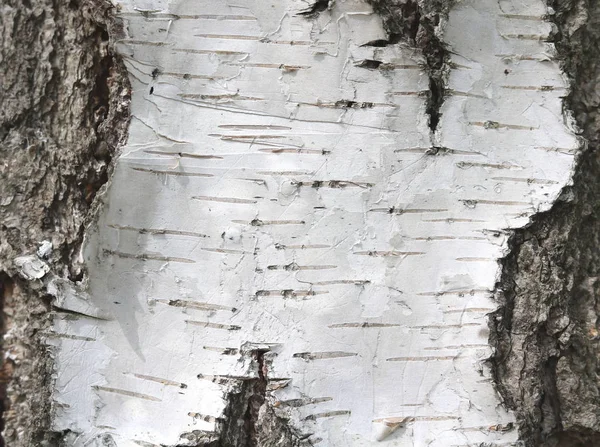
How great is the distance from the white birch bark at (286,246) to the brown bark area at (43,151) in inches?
3.0

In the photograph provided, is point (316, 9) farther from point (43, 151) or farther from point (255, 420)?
point (255, 420)

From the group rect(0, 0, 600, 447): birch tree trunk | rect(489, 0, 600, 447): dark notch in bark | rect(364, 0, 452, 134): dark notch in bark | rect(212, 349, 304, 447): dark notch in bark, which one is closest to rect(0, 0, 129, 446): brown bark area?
rect(0, 0, 600, 447): birch tree trunk

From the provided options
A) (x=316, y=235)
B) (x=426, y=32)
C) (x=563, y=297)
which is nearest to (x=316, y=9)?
(x=426, y=32)

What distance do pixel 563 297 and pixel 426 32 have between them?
62 centimetres

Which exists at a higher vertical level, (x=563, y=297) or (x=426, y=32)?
(x=426, y=32)

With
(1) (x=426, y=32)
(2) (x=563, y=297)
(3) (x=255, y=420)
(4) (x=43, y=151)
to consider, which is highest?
(1) (x=426, y=32)

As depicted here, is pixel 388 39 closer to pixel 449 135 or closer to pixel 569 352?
pixel 449 135

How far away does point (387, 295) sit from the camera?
1135 mm

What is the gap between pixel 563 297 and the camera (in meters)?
1.17

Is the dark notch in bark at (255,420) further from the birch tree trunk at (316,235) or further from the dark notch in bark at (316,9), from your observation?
the dark notch in bark at (316,9)

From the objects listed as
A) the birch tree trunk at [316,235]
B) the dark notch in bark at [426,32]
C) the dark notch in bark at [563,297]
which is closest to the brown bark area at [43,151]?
the birch tree trunk at [316,235]

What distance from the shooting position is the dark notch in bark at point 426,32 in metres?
1.12

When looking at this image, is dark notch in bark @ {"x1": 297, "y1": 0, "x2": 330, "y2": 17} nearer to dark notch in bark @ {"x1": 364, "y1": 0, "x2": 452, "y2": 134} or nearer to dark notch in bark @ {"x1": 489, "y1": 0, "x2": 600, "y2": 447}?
dark notch in bark @ {"x1": 364, "y1": 0, "x2": 452, "y2": 134}

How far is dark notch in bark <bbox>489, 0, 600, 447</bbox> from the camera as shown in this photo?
1155 millimetres
